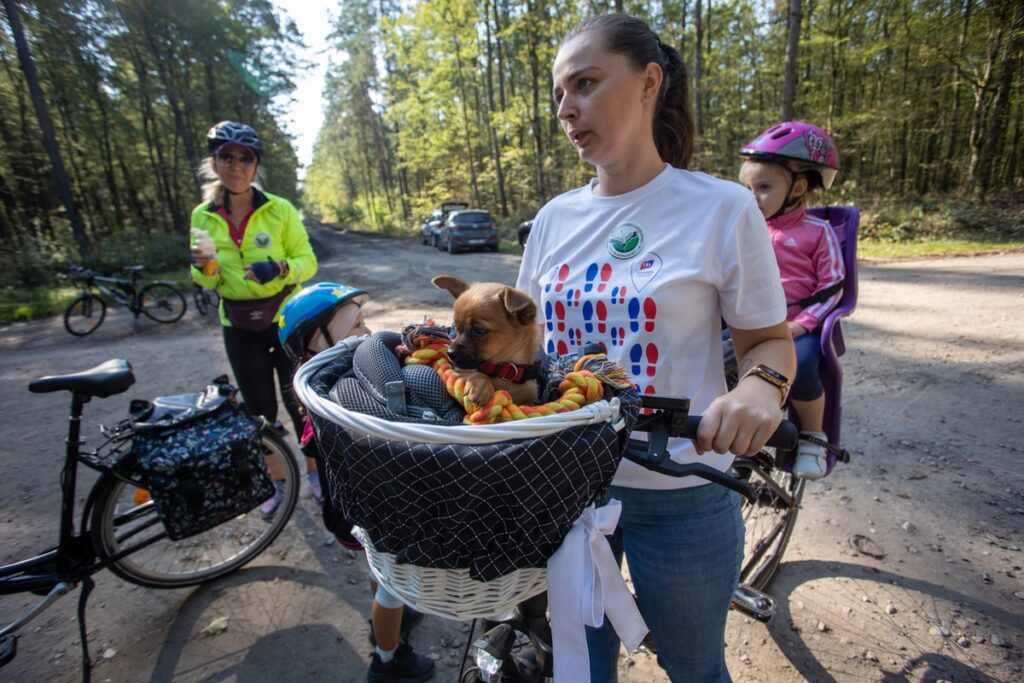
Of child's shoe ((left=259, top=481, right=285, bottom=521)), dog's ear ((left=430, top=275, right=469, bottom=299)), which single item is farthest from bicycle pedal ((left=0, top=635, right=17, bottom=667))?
dog's ear ((left=430, top=275, right=469, bottom=299))

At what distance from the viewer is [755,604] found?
7.86 feet

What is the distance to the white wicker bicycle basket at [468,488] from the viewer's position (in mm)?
930

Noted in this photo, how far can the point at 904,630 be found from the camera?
245cm

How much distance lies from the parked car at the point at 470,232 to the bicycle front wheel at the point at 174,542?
53.1ft

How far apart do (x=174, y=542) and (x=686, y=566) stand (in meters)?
3.51

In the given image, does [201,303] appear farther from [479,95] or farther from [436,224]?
[479,95]

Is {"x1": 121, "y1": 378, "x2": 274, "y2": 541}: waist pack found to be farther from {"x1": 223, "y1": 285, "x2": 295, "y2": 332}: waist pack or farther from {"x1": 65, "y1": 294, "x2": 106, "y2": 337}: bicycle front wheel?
{"x1": 65, "y1": 294, "x2": 106, "y2": 337}: bicycle front wheel

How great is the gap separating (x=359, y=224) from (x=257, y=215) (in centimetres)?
5156

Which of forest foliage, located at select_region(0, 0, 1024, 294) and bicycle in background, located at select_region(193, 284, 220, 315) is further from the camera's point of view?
forest foliage, located at select_region(0, 0, 1024, 294)

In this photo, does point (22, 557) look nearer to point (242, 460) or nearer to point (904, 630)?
point (242, 460)

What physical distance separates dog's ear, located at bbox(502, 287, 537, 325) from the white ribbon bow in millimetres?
715

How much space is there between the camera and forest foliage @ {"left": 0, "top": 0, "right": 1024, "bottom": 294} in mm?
16234

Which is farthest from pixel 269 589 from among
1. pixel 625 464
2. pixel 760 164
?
pixel 760 164

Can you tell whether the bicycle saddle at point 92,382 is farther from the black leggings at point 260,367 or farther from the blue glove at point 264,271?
the blue glove at point 264,271
